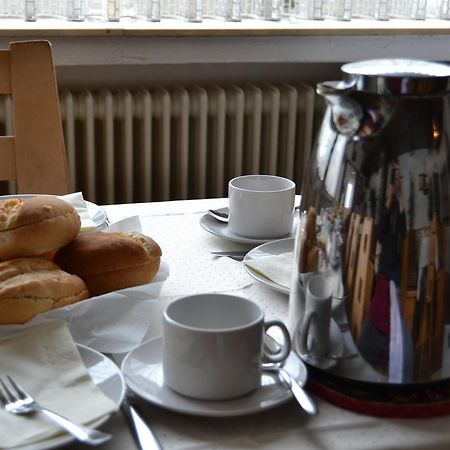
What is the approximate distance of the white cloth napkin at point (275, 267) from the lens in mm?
813

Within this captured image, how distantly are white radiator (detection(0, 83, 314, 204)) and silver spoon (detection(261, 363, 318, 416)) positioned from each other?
162 centimetres

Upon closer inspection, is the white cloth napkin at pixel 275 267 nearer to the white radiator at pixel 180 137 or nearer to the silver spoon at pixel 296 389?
the silver spoon at pixel 296 389

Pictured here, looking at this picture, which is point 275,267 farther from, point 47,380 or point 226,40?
point 226,40

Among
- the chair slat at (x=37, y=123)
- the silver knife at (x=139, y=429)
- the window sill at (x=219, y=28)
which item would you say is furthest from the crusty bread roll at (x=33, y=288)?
the window sill at (x=219, y=28)

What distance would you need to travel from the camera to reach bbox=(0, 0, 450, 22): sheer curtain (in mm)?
2148

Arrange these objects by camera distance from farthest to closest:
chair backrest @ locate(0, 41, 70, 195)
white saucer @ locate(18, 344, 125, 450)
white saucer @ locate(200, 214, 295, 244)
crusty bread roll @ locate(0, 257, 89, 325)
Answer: chair backrest @ locate(0, 41, 70, 195)
white saucer @ locate(200, 214, 295, 244)
crusty bread roll @ locate(0, 257, 89, 325)
white saucer @ locate(18, 344, 125, 450)

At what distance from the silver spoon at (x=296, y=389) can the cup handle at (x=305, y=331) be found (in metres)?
0.02

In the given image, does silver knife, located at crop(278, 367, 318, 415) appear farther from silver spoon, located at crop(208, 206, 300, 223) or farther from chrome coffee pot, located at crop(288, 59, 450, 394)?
silver spoon, located at crop(208, 206, 300, 223)

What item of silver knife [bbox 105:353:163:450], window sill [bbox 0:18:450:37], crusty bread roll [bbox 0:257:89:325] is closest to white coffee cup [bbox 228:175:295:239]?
crusty bread roll [bbox 0:257:89:325]

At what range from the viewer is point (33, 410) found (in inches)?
21.6

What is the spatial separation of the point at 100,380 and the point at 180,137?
1715 mm

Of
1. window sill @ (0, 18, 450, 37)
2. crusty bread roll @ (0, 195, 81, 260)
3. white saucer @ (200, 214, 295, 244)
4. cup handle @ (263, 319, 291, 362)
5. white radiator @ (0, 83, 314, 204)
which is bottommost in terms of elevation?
white radiator @ (0, 83, 314, 204)

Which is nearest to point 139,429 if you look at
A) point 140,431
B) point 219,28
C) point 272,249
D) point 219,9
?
point 140,431

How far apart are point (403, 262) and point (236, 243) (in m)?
0.40
